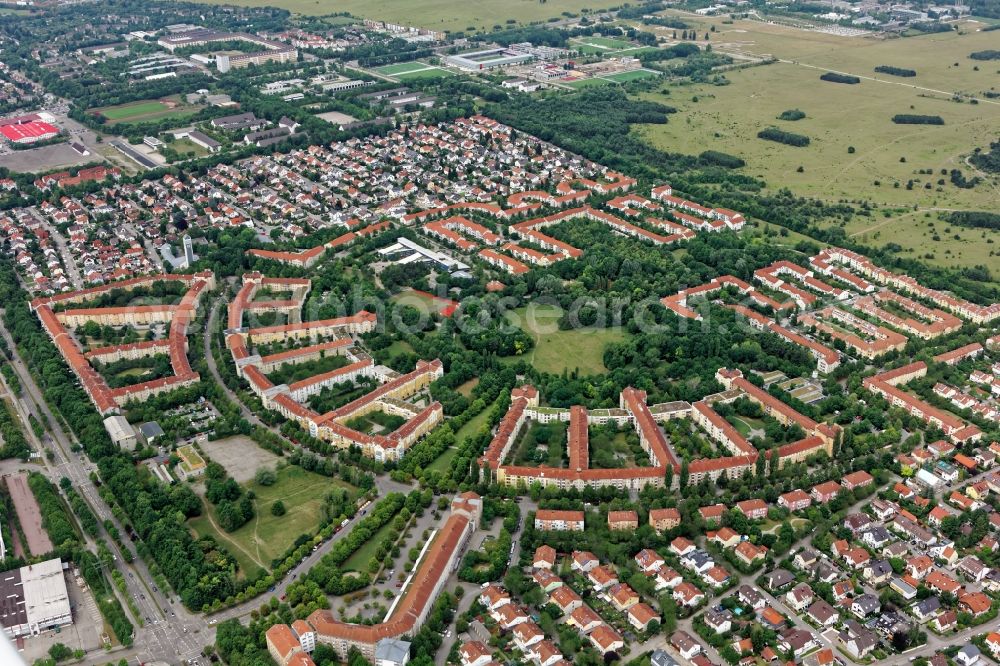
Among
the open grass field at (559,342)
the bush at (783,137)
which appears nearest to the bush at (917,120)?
the bush at (783,137)

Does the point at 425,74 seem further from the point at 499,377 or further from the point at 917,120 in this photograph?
the point at 499,377

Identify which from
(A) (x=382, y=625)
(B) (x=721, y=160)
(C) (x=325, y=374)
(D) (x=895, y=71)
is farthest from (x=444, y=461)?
(D) (x=895, y=71)

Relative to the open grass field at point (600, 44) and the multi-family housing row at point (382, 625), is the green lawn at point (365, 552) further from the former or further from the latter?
the open grass field at point (600, 44)

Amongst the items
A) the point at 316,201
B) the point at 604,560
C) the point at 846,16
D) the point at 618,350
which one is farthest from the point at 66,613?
the point at 846,16

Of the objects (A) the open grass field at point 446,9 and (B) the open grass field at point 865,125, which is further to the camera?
(A) the open grass field at point 446,9

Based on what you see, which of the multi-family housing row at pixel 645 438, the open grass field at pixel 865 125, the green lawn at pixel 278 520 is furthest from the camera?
the open grass field at pixel 865 125

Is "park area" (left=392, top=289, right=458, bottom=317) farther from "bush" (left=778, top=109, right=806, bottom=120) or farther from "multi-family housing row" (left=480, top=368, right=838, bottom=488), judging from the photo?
"bush" (left=778, top=109, right=806, bottom=120)
